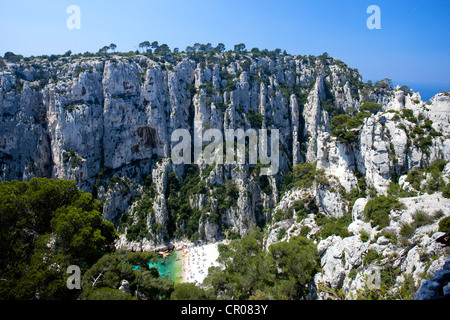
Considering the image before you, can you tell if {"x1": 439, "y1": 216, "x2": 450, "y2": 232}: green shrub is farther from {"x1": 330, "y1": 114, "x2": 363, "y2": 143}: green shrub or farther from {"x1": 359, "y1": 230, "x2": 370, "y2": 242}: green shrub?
{"x1": 330, "y1": 114, "x2": 363, "y2": 143}: green shrub

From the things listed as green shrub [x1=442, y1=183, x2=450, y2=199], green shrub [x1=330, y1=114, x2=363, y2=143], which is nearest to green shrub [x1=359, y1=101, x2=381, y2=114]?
green shrub [x1=330, y1=114, x2=363, y2=143]

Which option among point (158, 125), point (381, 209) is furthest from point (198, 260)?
point (158, 125)

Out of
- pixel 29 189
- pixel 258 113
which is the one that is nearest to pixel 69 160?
pixel 29 189

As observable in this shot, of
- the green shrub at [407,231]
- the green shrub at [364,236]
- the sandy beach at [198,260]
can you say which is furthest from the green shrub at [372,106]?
the sandy beach at [198,260]

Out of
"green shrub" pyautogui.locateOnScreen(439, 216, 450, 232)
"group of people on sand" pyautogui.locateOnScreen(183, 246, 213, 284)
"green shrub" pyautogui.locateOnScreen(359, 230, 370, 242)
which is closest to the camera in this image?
"green shrub" pyautogui.locateOnScreen(439, 216, 450, 232)

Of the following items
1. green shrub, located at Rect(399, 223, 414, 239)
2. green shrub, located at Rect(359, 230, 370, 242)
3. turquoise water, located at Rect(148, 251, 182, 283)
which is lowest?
turquoise water, located at Rect(148, 251, 182, 283)

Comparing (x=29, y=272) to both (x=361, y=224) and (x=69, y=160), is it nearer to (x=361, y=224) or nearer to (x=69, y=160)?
(x=361, y=224)

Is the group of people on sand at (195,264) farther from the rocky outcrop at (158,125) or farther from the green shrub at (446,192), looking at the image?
the green shrub at (446,192)
